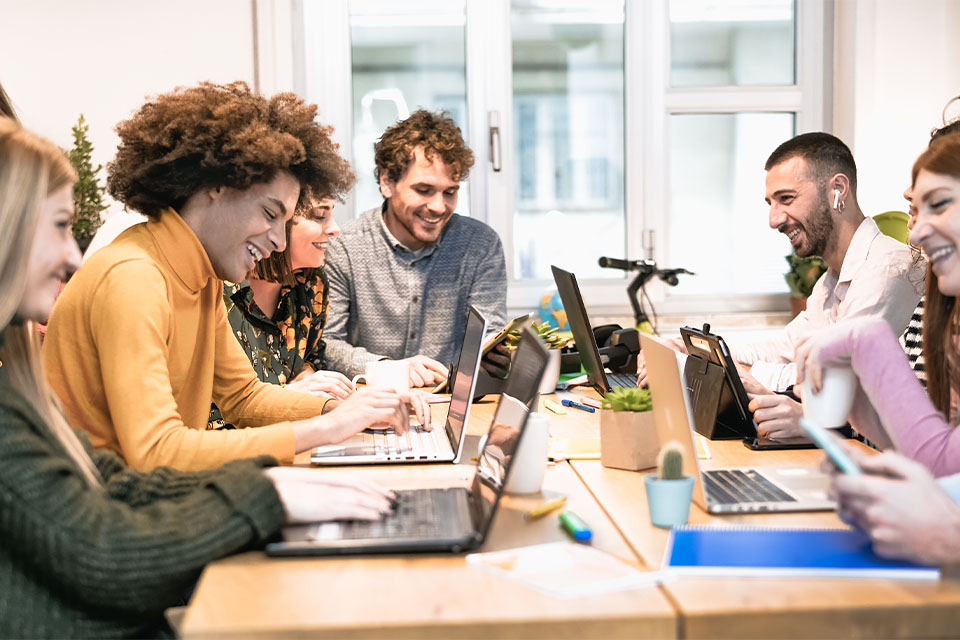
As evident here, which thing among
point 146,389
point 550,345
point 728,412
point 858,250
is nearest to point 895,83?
point 858,250

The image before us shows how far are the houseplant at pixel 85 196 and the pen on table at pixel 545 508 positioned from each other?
2.63 metres

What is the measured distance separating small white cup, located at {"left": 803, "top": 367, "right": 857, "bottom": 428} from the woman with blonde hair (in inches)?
28.0

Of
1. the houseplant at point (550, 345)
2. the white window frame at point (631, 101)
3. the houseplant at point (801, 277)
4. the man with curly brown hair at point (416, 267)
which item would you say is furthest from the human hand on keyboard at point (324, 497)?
the houseplant at point (801, 277)

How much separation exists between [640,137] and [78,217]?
7.37ft

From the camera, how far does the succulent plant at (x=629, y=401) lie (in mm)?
1680

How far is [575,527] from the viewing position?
131 cm

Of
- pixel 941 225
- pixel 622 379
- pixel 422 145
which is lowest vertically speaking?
pixel 622 379

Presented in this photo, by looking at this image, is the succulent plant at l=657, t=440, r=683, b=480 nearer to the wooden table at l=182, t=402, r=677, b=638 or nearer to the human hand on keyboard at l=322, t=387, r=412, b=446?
the wooden table at l=182, t=402, r=677, b=638

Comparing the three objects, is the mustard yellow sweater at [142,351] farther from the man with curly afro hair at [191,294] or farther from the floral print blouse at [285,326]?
the floral print blouse at [285,326]

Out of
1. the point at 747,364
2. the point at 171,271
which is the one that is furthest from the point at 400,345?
the point at 171,271

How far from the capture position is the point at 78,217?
357cm

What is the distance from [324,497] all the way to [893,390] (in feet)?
2.91

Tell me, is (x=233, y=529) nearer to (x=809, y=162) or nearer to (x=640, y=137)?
(x=809, y=162)

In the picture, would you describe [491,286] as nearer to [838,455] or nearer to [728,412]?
[728,412]
